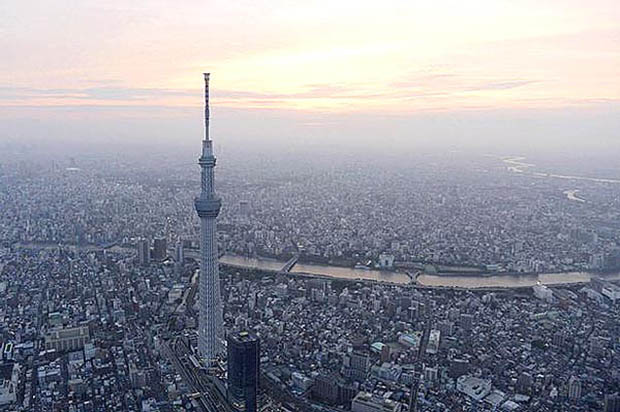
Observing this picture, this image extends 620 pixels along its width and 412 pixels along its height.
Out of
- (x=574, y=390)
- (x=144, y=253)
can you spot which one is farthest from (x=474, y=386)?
(x=144, y=253)

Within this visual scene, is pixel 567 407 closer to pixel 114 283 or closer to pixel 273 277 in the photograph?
pixel 273 277

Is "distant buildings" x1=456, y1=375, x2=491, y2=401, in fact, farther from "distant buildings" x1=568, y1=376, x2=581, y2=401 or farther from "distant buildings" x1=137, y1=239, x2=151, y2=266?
"distant buildings" x1=137, y1=239, x2=151, y2=266

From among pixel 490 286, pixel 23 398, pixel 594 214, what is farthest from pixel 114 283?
pixel 594 214

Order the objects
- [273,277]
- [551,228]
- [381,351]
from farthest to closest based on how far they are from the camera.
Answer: [551,228], [273,277], [381,351]

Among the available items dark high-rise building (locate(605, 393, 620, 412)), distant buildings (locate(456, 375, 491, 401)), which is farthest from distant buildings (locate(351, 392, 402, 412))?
dark high-rise building (locate(605, 393, 620, 412))

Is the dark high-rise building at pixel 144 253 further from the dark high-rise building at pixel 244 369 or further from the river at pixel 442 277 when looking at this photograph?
the dark high-rise building at pixel 244 369

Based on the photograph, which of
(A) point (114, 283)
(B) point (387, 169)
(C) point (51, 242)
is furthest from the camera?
(B) point (387, 169)
